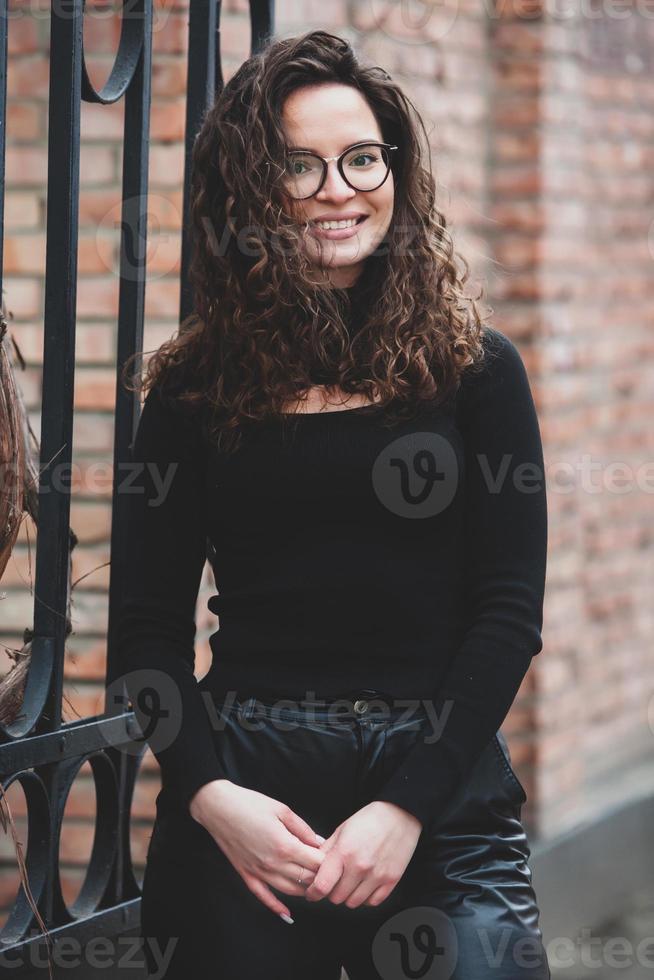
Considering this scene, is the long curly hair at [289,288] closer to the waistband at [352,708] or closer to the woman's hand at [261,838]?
the waistband at [352,708]

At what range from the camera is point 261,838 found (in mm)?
1735

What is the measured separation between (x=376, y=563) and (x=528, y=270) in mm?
2282

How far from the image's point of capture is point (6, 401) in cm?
206

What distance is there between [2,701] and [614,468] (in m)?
2.88

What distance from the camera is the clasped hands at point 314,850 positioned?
1713 mm

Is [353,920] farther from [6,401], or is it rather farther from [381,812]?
[6,401]

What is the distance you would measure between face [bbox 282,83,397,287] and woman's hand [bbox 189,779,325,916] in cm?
72

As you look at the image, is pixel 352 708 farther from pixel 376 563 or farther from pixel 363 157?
pixel 363 157

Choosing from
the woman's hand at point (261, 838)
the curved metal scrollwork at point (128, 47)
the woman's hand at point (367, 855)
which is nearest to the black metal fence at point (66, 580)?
the curved metal scrollwork at point (128, 47)

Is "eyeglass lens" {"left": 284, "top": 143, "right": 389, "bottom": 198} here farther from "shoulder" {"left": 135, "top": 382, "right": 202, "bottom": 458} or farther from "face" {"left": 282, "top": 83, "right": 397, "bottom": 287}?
"shoulder" {"left": 135, "top": 382, "right": 202, "bottom": 458}

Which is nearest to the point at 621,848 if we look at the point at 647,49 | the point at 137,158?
the point at 647,49

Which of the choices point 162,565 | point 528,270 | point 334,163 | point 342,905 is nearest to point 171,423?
point 162,565

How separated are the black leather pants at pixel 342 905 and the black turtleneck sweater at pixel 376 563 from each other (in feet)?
0.16

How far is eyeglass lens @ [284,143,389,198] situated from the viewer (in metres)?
1.90
